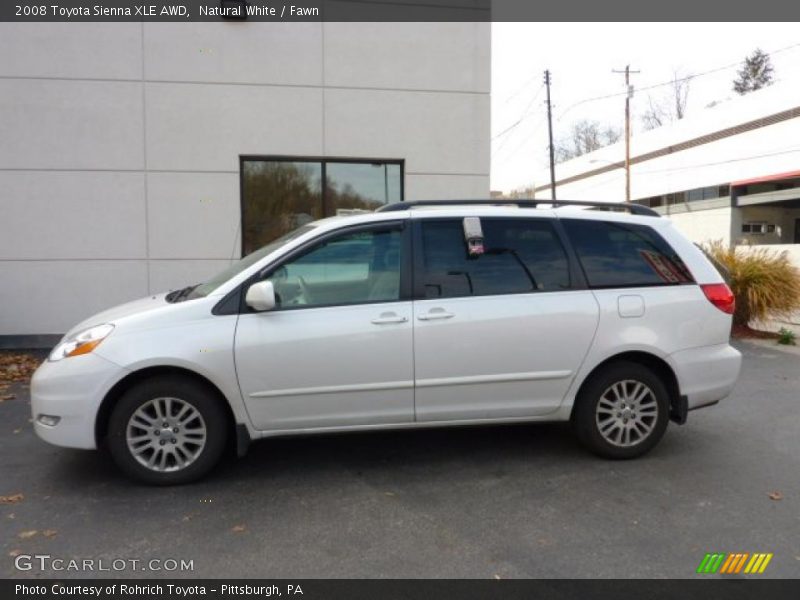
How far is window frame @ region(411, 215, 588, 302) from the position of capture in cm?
421

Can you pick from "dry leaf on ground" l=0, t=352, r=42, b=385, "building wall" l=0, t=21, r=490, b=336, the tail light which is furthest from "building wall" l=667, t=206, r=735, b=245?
"dry leaf on ground" l=0, t=352, r=42, b=385

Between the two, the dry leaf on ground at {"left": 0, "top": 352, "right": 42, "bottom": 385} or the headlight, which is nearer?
the headlight

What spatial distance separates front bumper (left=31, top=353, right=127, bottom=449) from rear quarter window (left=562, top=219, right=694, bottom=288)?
329 cm

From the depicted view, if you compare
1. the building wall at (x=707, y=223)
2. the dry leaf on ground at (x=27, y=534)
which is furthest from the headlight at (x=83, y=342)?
the building wall at (x=707, y=223)

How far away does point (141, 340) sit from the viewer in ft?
12.7

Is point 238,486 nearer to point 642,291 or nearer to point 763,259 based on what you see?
point 642,291

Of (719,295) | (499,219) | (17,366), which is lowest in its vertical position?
(17,366)

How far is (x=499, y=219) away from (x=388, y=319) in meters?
1.15

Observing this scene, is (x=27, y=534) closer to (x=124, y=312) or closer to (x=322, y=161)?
(x=124, y=312)

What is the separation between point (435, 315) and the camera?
4.14 meters

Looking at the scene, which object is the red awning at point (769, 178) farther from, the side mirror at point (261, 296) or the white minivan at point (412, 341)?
the side mirror at point (261, 296)

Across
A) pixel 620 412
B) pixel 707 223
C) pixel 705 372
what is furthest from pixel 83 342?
pixel 707 223
